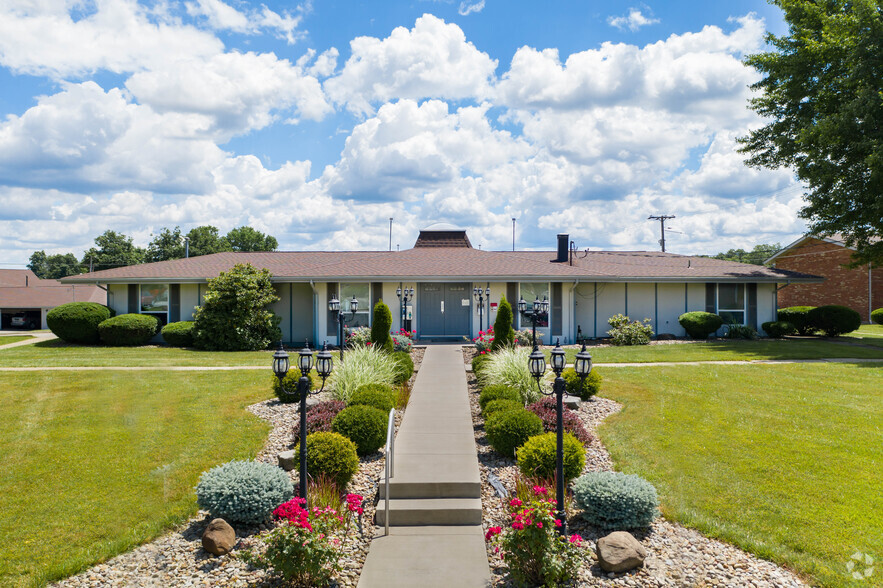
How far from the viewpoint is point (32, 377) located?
44.2 ft

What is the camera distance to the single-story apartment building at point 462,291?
829 inches

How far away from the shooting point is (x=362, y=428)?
296 inches

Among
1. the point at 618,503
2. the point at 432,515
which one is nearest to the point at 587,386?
the point at 618,503

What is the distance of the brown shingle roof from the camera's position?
68.8 ft

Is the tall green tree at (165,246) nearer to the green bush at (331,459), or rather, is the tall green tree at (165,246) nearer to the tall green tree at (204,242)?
the tall green tree at (204,242)

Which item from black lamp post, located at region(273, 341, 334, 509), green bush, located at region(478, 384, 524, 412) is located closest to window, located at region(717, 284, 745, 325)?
green bush, located at region(478, 384, 524, 412)

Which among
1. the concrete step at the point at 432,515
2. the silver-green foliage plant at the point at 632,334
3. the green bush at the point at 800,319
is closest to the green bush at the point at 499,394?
the concrete step at the point at 432,515

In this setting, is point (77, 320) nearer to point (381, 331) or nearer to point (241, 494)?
point (381, 331)

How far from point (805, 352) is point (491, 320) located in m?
10.7

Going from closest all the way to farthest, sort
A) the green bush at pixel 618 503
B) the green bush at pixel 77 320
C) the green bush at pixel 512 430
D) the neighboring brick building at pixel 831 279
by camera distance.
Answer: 1. the green bush at pixel 618 503
2. the green bush at pixel 512 430
3. the green bush at pixel 77 320
4. the neighboring brick building at pixel 831 279

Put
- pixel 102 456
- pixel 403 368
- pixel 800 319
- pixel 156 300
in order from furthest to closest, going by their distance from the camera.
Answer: pixel 800 319 < pixel 156 300 < pixel 403 368 < pixel 102 456

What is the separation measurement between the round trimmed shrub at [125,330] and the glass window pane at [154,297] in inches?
35.1

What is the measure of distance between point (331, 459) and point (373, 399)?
2.33m

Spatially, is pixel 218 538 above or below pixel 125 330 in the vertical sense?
below
